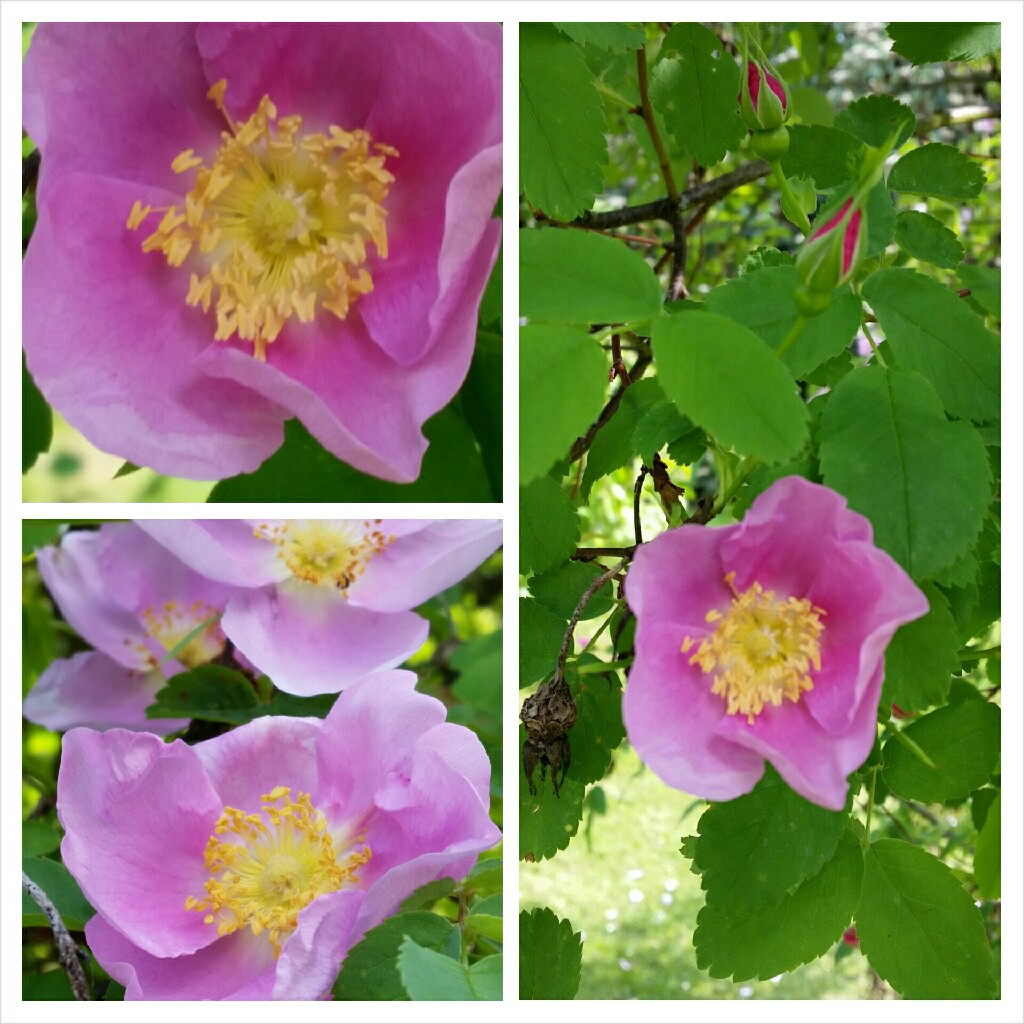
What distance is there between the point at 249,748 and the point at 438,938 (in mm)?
162

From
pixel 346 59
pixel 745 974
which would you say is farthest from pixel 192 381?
pixel 745 974

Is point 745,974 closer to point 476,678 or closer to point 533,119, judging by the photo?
point 476,678

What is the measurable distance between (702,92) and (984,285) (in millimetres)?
226

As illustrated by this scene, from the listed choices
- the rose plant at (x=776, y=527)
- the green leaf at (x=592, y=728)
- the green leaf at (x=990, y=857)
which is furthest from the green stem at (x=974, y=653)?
the green leaf at (x=592, y=728)

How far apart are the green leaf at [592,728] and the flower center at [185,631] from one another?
235 millimetres

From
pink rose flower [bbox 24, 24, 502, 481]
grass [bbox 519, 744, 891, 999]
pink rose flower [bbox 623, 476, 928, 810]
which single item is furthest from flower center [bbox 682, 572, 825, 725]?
grass [bbox 519, 744, 891, 999]

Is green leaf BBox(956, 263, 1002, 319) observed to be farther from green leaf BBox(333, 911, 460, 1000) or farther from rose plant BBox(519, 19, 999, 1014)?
green leaf BBox(333, 911, 460, 1000)

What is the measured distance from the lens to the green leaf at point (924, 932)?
26.9 inches

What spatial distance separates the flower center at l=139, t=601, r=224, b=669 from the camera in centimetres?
72

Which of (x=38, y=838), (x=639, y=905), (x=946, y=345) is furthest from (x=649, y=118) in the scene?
(x=639, y=905)

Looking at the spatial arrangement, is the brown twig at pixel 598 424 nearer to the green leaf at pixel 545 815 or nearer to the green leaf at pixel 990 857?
the green leaf at pixel 545 815

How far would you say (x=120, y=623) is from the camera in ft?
2.41

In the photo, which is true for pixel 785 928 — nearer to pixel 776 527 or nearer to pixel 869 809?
pixel 869 809

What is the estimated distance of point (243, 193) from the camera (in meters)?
0.61
